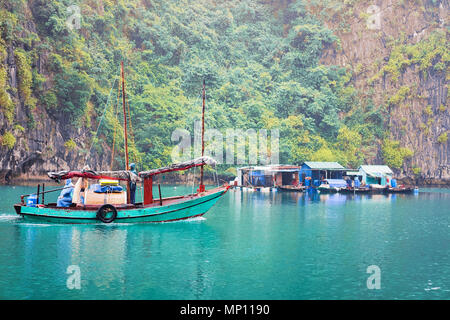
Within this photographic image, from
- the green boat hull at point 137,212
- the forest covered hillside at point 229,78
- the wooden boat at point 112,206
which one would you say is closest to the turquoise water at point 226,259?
the green boat hull at point 137,212

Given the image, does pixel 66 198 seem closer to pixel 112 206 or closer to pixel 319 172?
pixel 112 206

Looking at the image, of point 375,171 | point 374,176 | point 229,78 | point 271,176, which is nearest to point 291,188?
point 271,176

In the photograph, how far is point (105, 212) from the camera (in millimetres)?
25375

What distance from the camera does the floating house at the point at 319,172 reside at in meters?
68.0

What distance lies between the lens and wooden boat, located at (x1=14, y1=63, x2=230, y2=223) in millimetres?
25000

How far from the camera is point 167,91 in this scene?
86.9 m

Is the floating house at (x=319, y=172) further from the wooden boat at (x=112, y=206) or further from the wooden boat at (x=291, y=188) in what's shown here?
the wooden boat at (x=112, y=206)

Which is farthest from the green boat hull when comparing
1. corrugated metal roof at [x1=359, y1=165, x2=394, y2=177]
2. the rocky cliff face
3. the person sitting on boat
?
the rocky cliff face

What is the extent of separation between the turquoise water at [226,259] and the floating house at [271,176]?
39.8 m

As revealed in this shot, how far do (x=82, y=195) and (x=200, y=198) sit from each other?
6.72 m

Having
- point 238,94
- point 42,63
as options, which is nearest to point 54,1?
point 42,63

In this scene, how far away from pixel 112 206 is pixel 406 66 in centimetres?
8677

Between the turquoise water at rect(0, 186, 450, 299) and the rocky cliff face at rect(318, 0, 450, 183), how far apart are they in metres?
69.2

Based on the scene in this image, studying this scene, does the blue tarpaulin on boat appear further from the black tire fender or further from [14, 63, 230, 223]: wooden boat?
the black tire fender
